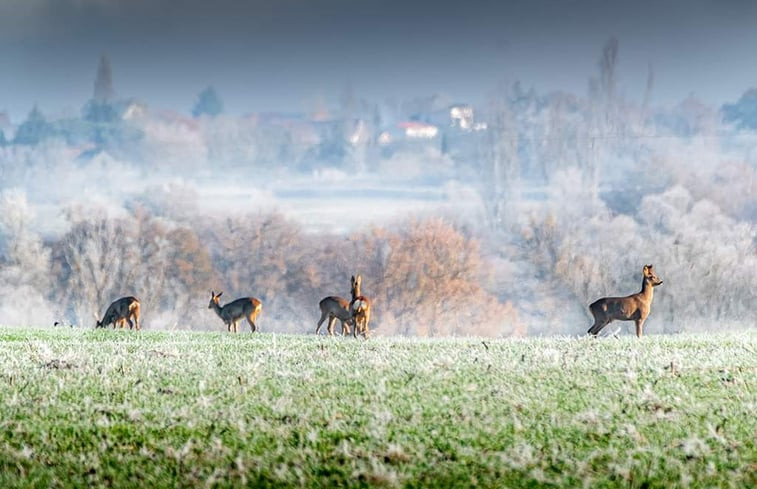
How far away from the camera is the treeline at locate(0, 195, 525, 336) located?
104 feet

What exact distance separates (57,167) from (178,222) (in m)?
4.97

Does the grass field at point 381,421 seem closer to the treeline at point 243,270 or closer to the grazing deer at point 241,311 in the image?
the grazing deer at point 241,311

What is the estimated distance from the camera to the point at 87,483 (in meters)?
4.77

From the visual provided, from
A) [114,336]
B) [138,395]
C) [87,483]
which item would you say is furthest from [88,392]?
[114,336]

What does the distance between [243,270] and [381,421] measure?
27.8 meters

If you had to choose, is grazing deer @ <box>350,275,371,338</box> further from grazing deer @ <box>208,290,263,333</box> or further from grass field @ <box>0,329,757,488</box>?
grass field @ <box>0,329,757,488</box>

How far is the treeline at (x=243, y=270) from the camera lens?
31.6m

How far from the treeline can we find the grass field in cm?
2275

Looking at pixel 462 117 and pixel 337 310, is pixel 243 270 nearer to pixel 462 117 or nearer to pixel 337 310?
pixel 462 117

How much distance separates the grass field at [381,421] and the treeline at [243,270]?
22.7 m

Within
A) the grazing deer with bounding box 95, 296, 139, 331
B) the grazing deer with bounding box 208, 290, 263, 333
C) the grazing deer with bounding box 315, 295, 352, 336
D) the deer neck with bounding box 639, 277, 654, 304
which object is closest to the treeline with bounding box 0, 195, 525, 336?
the grazing deer with bounding box 208, 290, 263, 333

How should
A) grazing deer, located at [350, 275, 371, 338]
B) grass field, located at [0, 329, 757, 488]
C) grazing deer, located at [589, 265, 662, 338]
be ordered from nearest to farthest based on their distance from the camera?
grass field, located at [0, 329, 757, 488], grazing deer, located at [589, 265, 662, 338], grazing deer, located at [350, 275, 371, 338]

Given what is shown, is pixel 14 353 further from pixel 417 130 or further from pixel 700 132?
pixel 700 132

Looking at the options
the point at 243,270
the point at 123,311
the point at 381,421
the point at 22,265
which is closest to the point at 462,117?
the point at 243,270
